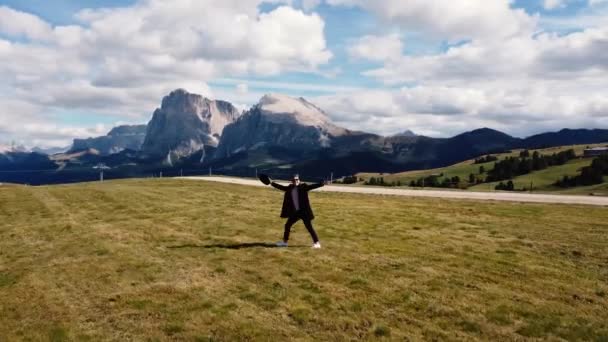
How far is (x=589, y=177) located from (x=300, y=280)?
153728mm

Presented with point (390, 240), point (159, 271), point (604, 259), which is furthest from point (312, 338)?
point (604, 259)

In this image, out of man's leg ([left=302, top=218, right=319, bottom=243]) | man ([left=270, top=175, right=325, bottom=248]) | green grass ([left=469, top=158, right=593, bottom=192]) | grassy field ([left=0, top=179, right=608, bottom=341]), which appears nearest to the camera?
grassy field ([left=0, top=179, right=608, bottom=341])

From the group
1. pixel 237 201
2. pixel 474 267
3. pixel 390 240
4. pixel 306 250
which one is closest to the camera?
pixel 474 267

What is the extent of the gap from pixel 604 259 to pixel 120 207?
106ft

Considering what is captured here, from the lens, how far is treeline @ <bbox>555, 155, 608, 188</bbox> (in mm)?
139875

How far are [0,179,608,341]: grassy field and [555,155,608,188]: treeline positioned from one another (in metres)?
126

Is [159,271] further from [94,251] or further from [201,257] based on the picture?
[94,251]

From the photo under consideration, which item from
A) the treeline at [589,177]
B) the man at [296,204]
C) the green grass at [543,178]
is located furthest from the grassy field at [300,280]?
the green grass at [543,178]

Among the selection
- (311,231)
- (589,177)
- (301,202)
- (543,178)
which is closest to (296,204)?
(301,202)

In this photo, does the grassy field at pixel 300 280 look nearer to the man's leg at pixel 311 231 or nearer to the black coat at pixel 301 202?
the man's leg at pixel 311 231

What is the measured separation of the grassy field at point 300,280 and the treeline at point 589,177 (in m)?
126

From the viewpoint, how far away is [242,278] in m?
17.0

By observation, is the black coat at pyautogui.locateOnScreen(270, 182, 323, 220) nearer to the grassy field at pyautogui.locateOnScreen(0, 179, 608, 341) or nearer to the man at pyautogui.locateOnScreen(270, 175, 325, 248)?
the man at pyautogui.locateOnScreen(270, 175, 325, 248)

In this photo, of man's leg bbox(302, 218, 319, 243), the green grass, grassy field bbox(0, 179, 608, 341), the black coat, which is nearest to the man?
the black coat
